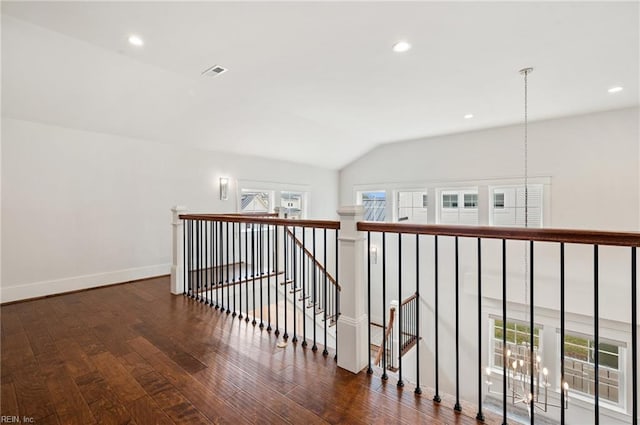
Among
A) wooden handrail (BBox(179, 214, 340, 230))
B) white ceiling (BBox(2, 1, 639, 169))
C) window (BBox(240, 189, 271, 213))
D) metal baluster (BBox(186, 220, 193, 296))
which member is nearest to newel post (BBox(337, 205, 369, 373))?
wooden handrail (BBox(179, 214, 340, 230))

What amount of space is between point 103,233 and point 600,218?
25.3ft

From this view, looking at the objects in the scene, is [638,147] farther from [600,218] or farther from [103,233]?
[103,233]

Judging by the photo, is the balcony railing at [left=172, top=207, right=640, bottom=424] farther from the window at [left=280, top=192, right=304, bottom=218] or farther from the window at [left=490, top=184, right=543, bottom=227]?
the window at [left=280, top=192, right=304, bottom=218]

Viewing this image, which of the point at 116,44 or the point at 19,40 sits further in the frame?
the point at 116,44

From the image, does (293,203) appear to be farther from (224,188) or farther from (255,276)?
(255,276)

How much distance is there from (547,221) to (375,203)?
11.9ft

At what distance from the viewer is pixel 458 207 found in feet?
20.7

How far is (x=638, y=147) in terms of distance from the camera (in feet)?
14.8

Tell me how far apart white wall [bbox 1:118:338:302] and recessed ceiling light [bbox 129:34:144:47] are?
1963mm

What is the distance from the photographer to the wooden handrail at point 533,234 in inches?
47.4

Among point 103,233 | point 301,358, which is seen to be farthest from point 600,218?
point 103,233

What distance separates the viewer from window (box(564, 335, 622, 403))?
15.3 ft

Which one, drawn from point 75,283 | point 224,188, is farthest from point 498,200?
point 75,283

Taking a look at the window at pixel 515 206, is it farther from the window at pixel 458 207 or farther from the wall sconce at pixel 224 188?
the wall sconce at pixel 224 188
